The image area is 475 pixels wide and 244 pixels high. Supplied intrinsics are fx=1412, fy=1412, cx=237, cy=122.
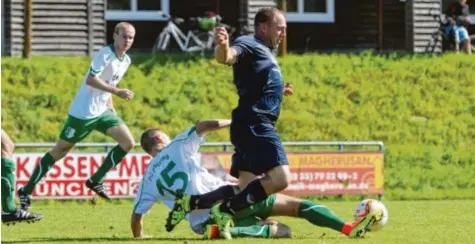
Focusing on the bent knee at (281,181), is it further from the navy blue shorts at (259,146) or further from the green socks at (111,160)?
the green socks at (111,160)

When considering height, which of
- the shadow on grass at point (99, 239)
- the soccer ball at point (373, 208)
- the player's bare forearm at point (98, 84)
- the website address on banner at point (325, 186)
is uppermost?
the player's bare forearm at point (98, 84)

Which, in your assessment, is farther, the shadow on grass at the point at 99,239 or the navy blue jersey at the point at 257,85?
the shadow on grass at the point at 99,239

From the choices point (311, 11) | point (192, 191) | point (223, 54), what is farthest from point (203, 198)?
point (311, 11)

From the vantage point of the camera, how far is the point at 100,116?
51.5ft

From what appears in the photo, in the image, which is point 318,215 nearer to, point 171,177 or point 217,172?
point 171,177

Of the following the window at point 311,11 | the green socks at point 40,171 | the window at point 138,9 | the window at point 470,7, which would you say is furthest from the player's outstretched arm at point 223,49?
the window at point 470,7

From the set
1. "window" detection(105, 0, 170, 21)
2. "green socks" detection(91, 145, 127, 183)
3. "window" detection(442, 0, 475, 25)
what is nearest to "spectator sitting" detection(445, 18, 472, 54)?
"window" detection(442, 0, 475, 25)

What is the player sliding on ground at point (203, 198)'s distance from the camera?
1137 centimetres

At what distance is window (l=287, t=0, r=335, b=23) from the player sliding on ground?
22.2 metres

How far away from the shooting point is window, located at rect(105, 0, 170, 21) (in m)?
32.1

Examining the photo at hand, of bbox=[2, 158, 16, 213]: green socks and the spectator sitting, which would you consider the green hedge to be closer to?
the spectator sitting

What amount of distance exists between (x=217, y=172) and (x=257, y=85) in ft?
27.9

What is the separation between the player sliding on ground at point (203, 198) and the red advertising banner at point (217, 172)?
22.0ft

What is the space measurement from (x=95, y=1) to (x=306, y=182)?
35.4 ft
